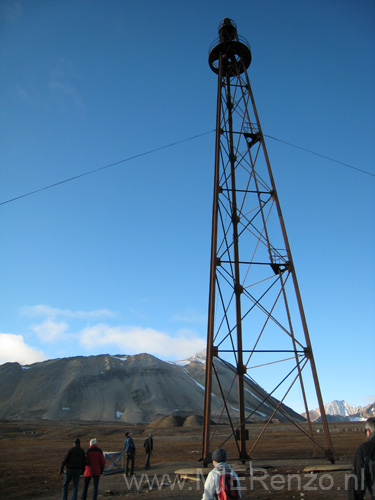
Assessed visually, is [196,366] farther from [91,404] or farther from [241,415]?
[241,415]

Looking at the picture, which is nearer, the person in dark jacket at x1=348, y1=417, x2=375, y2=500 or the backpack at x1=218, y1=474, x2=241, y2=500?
the backpack at x1=218, y1=474, x2=241, y2=500

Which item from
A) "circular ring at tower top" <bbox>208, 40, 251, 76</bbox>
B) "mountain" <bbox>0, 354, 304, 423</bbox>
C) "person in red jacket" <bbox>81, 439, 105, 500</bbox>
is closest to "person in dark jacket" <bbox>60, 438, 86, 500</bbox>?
"person in red jacket" <bbox>81, 439, 105, 500</bbox>

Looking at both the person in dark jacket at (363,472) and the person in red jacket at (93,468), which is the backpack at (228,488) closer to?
the person in dark jacket at (363,472)

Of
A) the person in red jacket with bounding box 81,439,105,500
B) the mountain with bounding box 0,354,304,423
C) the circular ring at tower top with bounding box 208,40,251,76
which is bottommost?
the person in red jacket with bounding box 81,439,105,500

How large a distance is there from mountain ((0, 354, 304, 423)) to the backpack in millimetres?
83688

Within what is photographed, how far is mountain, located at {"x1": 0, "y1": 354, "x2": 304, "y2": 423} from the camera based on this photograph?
86.7m

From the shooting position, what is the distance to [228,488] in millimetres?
3951

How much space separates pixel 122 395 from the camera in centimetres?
9569

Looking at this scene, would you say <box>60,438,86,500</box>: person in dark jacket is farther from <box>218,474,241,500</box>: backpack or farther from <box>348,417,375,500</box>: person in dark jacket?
<box>348,417,375,500</box>: person in dark jacket

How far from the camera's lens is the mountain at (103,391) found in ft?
284

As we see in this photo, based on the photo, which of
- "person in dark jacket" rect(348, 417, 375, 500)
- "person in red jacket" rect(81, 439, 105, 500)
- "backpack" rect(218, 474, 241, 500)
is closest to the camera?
"backpack" rect(218, 474, 241, 500)

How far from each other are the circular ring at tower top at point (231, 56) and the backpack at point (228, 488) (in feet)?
57.4

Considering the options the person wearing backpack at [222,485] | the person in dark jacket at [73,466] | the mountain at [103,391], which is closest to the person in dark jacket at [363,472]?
the person wearing backpack at [222,485]

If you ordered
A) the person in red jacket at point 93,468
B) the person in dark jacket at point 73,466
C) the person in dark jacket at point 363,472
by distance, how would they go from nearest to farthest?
the person in dark jacket at point 363,472 → the person in dark jacket at point 73,466 → the person in red jacket at point 93,468
